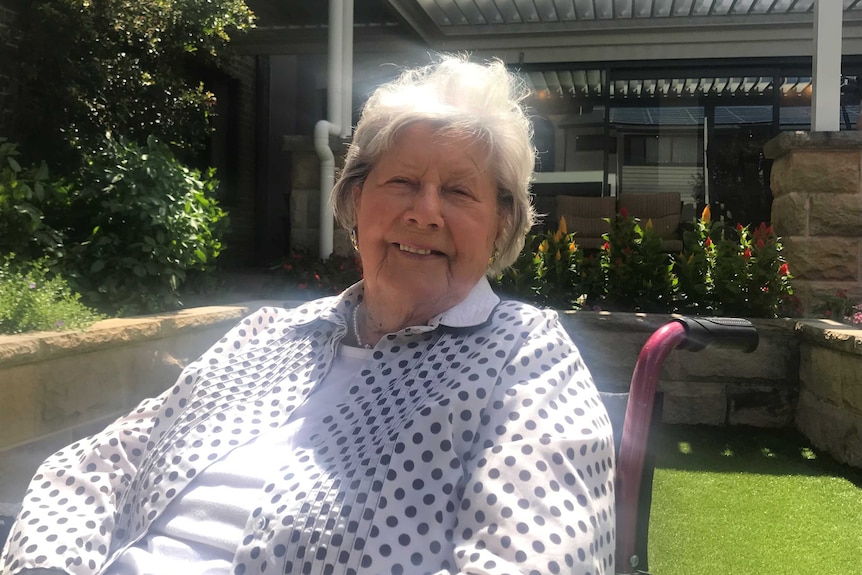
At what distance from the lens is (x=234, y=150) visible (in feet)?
26.3

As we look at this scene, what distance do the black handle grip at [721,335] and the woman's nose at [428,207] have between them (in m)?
0.53

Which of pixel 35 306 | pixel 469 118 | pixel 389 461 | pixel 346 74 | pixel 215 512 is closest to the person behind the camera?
pixel 389 461

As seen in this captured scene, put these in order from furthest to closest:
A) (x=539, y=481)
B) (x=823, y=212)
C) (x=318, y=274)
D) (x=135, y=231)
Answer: (x=318, y=274), (x=823, y=212), (x=135, y=231), (x=539, y=481)

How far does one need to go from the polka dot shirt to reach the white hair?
8.7 inches

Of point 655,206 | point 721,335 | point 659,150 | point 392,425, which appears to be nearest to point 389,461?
point 392,425

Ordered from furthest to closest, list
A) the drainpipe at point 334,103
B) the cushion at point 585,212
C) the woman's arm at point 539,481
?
the cushion at point 585,212
the drainpipe at point 334,103
the woman's arm at point 539,481

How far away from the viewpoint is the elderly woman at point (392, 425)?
3.53ft

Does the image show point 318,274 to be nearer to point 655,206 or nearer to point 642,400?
point 642,400

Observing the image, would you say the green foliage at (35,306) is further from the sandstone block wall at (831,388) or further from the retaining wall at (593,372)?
the sandstone block wall at (831,388)

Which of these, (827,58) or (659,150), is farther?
(659,150)

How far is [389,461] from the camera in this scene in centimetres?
116

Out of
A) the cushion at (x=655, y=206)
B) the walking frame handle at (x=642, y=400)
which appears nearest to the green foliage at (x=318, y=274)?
the walking frame handle at (x=642, y=400)

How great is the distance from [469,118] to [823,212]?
3.53 metres

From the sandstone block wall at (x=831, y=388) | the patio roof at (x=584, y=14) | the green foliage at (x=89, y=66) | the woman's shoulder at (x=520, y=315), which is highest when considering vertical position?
the patio roof at (x=584, y=14)
